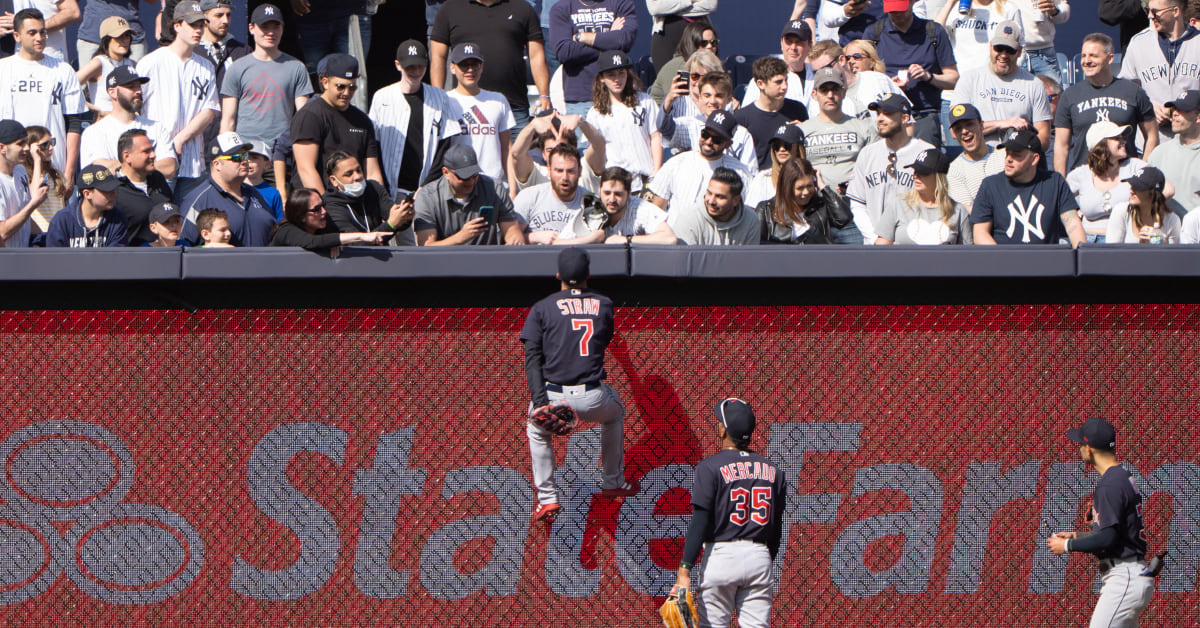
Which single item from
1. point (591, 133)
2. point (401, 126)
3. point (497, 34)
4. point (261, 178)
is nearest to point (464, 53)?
point (401, 126)

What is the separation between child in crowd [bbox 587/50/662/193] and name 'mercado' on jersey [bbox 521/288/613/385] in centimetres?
358

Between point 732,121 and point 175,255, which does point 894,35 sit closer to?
point 732,121

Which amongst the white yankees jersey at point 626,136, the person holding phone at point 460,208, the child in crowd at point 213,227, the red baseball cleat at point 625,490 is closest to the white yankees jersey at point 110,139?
the child in crowd at point 213,227

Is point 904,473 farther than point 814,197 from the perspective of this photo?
No

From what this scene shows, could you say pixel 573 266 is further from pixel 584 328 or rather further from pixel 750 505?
pixel 750 505

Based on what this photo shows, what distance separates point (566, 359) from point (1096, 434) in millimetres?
2721

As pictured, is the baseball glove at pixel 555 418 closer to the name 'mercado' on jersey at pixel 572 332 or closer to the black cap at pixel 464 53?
the name 'mercado' on jersey at pixel 572 332

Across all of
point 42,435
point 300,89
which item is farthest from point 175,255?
point 300,89

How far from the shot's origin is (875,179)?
32.1 ft

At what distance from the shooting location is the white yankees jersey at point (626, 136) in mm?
10430

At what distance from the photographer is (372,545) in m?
7.20

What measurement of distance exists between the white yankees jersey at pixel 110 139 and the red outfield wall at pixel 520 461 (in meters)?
3.13

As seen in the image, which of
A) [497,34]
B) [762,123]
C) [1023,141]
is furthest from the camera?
[497,34]

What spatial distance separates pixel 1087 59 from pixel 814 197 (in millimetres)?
3810
